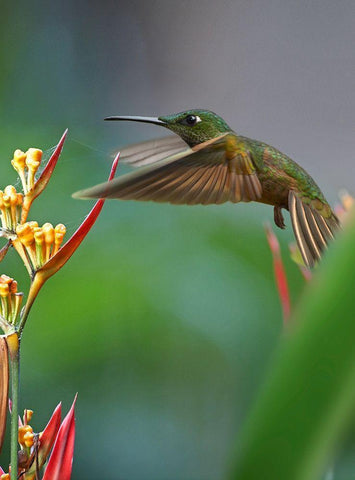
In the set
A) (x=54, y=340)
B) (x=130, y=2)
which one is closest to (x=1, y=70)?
(x=130, y=2)

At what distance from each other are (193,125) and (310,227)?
73 mm

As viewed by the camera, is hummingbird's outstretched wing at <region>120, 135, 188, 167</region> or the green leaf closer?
the green leaf

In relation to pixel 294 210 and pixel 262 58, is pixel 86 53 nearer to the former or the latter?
pixel 262 58

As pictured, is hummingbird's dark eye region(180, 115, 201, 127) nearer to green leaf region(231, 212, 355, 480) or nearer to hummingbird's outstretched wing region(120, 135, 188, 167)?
hummingbird's outstretched wing region(120, 135, 188, 167)

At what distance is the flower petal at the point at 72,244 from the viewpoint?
0.21 meters

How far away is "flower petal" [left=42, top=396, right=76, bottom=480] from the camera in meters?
0.22

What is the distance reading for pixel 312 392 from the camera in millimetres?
126

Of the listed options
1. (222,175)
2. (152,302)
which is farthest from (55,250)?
(152,302)

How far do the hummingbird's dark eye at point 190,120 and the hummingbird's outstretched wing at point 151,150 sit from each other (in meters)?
0.03

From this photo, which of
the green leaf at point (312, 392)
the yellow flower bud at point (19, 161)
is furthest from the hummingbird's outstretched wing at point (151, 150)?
the green leaf at point (312, 392)

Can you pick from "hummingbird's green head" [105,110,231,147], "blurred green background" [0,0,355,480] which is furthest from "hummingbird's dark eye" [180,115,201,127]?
"blurred green background" [0,0,355,480]

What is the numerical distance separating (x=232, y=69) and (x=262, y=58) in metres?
0.08

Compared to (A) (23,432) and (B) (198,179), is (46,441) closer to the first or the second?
(A) (23,432)

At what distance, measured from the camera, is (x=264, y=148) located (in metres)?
0.35
